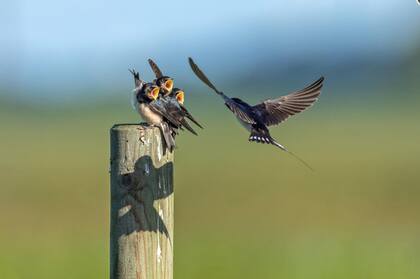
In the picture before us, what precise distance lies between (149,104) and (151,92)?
0.47ft

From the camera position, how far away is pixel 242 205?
15.4 m

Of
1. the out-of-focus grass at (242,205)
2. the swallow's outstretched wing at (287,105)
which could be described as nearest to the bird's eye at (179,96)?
the swallow's outstretched wing at (287,105)

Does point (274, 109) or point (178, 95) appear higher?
point (274, 109)

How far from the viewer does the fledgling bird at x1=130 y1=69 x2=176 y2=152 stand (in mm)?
5746

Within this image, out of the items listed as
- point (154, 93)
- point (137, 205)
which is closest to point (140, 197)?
point (137, 205)

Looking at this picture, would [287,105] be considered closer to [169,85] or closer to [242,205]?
[169,85]

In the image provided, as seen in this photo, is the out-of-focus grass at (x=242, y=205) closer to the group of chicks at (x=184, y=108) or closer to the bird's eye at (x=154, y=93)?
the group of chicks at (x=184, y=108)

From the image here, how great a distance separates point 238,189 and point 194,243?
18.1ft

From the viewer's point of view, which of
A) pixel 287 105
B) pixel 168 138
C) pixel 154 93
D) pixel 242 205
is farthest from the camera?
pixel 242 205

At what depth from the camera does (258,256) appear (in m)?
10.6

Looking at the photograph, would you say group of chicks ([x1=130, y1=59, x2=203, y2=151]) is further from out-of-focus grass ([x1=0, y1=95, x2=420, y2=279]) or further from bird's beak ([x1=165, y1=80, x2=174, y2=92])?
out-of-focus grass ([x1=0, y1=95, x2=420, y2=279])

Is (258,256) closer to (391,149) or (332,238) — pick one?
(332,238)

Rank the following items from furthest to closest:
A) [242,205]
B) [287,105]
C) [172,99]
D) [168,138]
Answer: [242,205]
[287,105]
[172,99]
[168,138]

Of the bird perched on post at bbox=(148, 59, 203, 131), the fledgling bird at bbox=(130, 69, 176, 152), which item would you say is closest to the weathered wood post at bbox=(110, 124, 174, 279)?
the fledgling bird at bbox=(130, 69, 176, 152)
